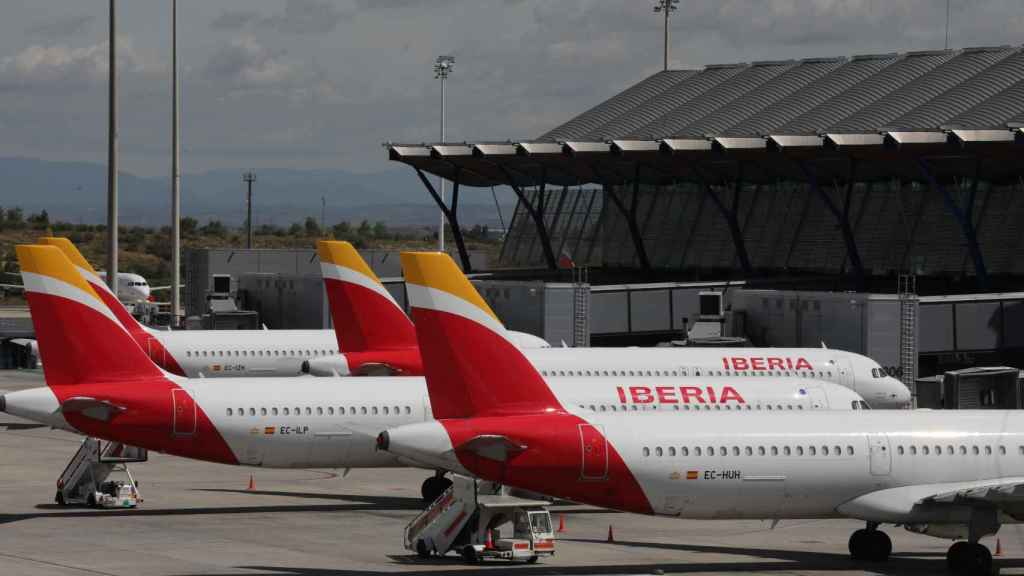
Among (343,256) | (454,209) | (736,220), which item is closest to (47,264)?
(343,256)

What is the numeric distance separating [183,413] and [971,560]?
19.6 metres

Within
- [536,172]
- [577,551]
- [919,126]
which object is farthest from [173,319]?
[577,551]

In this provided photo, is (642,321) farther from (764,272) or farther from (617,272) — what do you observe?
(617,272)

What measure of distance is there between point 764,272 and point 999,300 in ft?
107

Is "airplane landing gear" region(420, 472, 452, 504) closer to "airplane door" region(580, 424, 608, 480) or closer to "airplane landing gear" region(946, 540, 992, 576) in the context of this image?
"airplane door" region(580, 424, 608, 480)

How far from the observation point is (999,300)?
77562 millimetres

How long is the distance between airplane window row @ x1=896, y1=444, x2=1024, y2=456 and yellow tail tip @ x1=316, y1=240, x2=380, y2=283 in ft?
90.2

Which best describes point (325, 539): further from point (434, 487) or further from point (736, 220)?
point (736, 220)

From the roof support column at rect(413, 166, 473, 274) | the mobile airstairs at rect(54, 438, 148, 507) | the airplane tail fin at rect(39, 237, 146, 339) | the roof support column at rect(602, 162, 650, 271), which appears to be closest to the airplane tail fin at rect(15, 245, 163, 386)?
the mobile airstairs at rect(54, 438, 148, 507)

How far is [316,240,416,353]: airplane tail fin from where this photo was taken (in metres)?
61.0

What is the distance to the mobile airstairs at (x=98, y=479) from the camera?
46844mm

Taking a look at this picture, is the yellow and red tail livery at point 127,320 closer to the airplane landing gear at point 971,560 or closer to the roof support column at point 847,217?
the airplane landing gear at point 971,560

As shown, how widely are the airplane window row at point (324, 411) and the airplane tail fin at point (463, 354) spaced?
391 inches

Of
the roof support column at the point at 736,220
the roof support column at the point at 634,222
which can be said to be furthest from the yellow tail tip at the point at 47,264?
the roof support column at the point at 634,222
